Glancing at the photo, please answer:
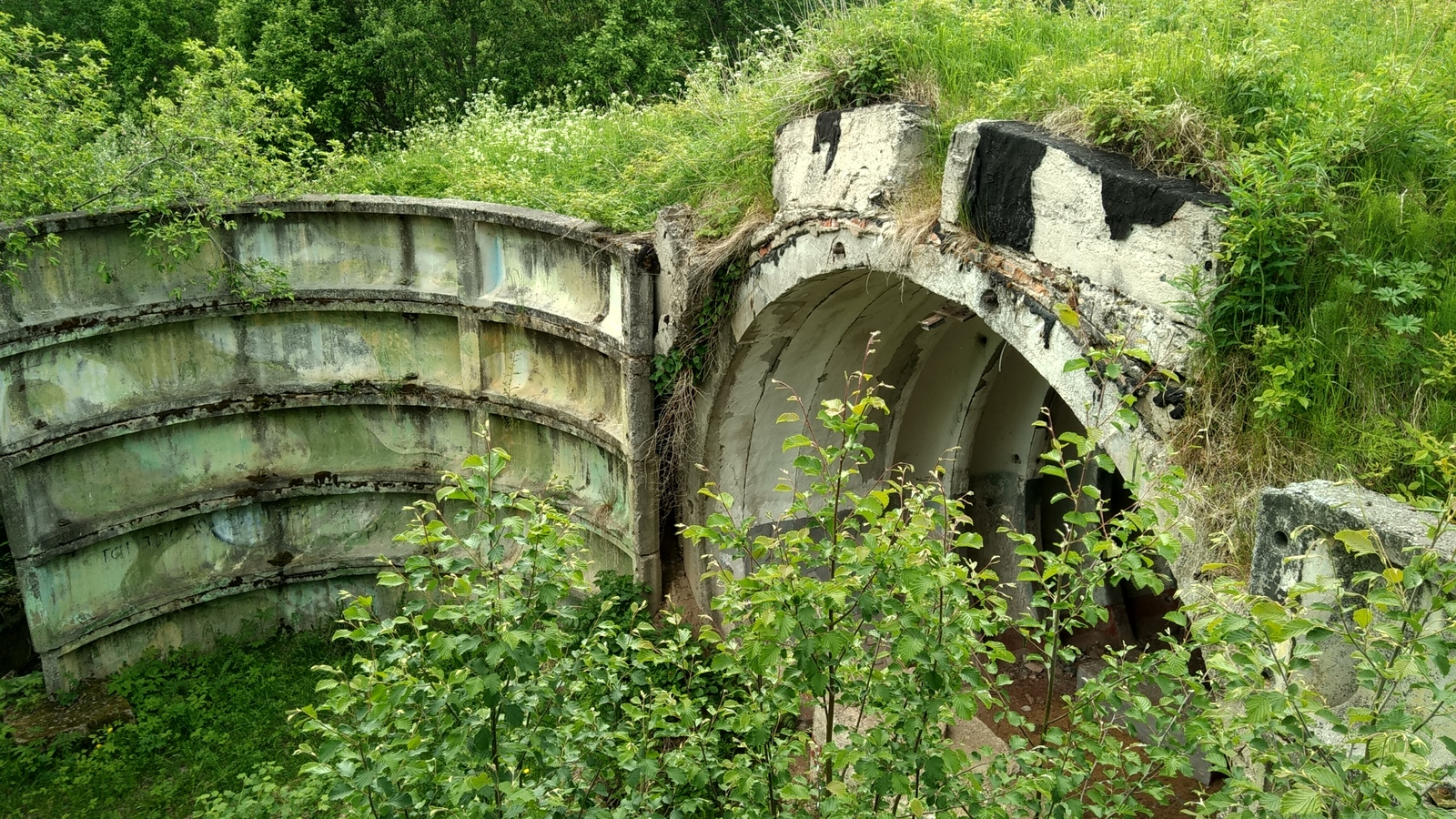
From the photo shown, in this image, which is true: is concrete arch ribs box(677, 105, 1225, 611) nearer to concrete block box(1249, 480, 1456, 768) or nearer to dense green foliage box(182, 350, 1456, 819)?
concrete block box(1249, 480, 1456, 768)

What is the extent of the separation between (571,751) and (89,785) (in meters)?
5.42

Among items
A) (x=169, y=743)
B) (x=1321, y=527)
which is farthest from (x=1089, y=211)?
(x=169, y=743)

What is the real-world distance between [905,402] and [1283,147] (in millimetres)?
4370

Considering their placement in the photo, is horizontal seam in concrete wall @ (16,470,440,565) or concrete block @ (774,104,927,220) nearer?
concrete block @ (774,104,927,220)

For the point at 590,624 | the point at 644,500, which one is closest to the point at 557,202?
the point at 644,500

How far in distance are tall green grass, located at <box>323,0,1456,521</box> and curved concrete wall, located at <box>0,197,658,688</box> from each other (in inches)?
112

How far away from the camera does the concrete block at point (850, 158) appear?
5.36m

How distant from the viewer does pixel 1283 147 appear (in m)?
3.63

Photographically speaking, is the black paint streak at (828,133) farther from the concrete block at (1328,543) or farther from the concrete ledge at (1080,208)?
the concrete block at (1328,543)

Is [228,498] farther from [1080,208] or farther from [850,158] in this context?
[1080,208]

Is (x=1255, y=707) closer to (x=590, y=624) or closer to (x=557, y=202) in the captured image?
(x=590, y=624)

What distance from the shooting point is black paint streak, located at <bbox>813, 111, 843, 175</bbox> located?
18.9 feet

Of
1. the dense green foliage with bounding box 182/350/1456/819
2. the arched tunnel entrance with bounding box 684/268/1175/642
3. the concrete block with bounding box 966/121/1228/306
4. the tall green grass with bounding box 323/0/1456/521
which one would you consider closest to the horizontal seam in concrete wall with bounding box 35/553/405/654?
the arched tunnel entrance with bounding box 684/268/1175/642

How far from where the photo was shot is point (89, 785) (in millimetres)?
7172
